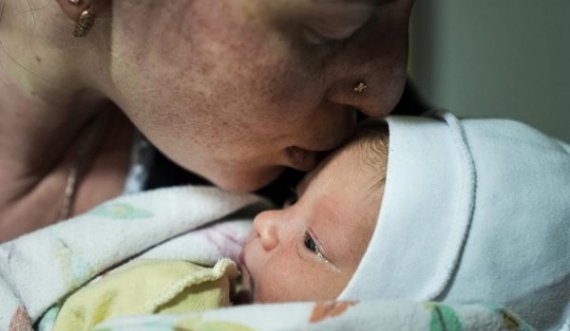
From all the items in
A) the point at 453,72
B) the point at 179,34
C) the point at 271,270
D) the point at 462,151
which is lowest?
the point at 453,72

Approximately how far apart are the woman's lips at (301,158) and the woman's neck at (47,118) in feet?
0.73

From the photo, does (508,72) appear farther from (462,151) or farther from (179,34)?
(179,34)

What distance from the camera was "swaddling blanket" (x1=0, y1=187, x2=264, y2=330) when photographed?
35.3 inches

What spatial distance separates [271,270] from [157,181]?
0.31m

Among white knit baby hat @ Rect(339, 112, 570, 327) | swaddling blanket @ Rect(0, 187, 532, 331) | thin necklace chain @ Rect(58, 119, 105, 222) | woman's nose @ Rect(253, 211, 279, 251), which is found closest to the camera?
swaddling blanket @ Rect(0, 187, 532, 331)

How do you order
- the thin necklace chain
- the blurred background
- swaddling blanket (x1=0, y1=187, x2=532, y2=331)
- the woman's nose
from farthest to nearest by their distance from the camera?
the blurred background < the thin necklace chain < the woman's nose < swaddling blanket (x1=0, y1=187, x2=532, y2=331)

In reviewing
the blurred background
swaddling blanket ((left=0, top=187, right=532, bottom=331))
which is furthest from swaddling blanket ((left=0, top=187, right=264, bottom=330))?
the blurred background

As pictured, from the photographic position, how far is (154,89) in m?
0.85

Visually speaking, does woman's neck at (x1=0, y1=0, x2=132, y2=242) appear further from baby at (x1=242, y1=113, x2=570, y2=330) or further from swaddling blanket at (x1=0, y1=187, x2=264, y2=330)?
baby at (x1=242, y1=113, x2=570, y2=330)

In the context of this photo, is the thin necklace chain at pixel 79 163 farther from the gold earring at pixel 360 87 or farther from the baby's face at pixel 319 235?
the gold earring at pixel 360 87

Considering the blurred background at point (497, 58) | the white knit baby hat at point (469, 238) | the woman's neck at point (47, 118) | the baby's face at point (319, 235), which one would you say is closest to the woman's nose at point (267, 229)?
the baby's face at point (319, 235)

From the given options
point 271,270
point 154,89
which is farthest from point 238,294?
point 154,89

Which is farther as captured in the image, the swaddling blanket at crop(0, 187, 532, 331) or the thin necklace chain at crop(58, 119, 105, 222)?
the thin necklace chain at crop(58, 119, 105, 222)

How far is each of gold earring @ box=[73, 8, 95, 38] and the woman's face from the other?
0.02 m
